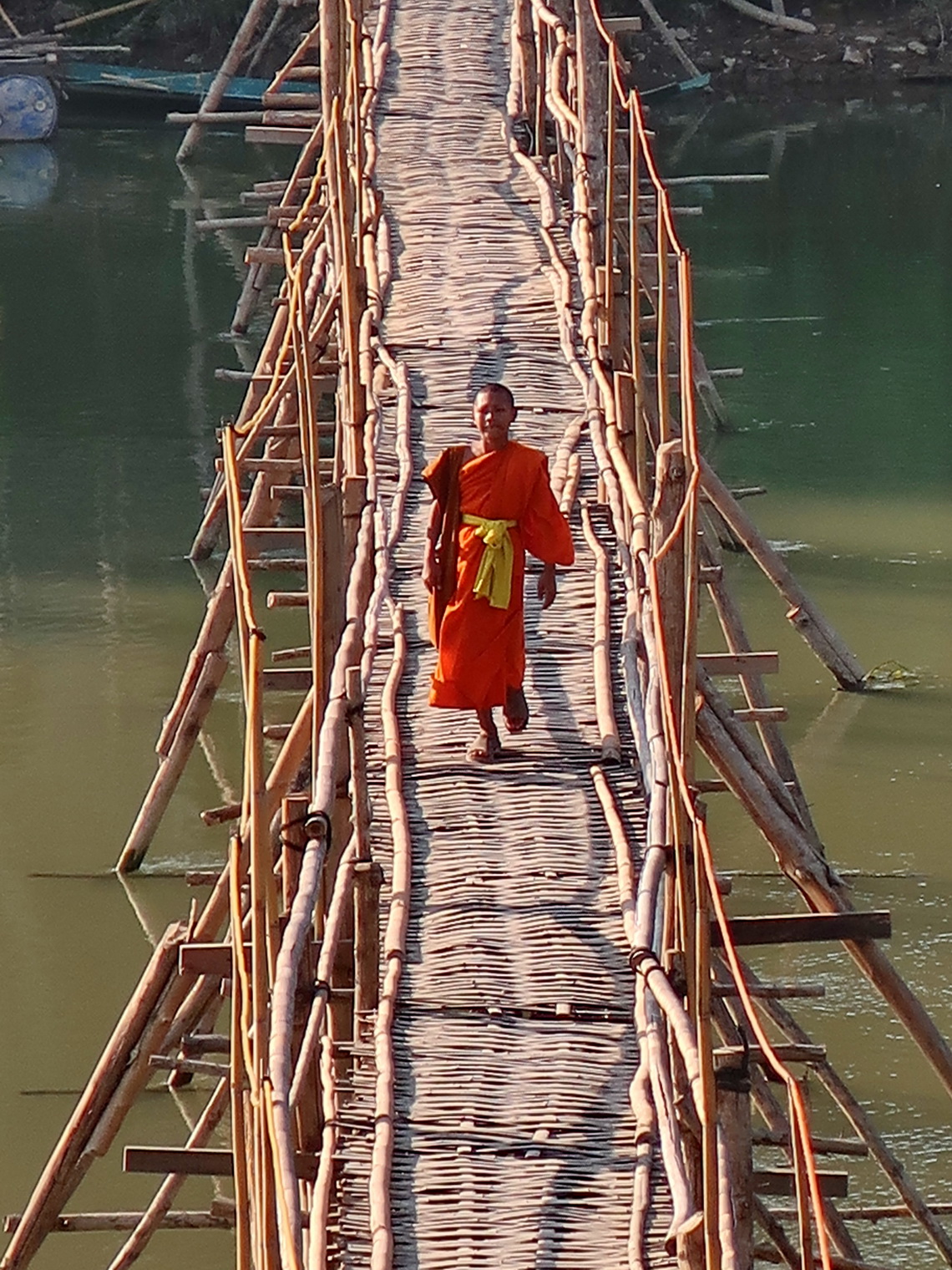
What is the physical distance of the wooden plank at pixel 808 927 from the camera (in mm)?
4223

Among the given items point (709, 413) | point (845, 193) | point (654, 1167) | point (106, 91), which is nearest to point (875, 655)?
point (709, 413)

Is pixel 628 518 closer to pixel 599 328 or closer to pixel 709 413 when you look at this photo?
pixel 599 328

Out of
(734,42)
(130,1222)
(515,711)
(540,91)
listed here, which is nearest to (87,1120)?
(130,1222)

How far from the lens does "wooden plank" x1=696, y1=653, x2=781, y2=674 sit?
6.32 metres

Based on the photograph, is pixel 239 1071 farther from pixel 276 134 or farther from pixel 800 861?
pixel 276 134

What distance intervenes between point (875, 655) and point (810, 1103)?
3214mm

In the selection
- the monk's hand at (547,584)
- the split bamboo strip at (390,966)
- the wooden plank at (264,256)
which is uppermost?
the wooden plank at (264,256)

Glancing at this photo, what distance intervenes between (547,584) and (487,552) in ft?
0.78

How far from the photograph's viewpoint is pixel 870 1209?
18.3 feet

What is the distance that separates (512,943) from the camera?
4.53 metres

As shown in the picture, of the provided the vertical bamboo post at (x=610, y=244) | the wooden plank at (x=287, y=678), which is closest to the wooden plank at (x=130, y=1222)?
the wooden plank at (x=287, y=678)

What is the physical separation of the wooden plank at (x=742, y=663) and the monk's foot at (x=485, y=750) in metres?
1.22

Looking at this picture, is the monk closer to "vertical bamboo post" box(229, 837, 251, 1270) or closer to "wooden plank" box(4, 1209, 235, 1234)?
"wooden plank" box(4, 1209, 235, 1234)

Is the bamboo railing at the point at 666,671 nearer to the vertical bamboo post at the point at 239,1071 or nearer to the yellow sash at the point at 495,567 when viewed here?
the yellow sash at the point at 495,567
